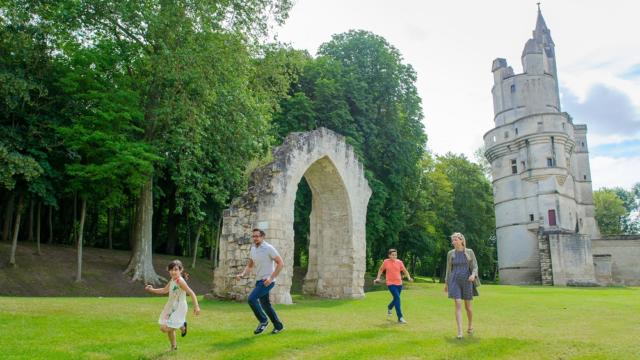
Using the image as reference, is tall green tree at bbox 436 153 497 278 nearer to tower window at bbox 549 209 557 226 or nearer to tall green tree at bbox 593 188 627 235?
tower window at bbox 549 209 557 226

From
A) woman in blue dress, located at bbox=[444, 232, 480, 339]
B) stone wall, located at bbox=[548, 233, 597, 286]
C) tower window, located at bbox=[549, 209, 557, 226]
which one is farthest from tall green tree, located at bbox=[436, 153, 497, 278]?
woman in blue dress, located at bbox=[444, 232, 480, 339]

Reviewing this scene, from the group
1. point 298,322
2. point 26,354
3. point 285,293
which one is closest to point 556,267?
point 285,293

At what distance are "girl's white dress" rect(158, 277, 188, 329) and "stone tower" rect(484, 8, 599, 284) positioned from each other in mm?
37915

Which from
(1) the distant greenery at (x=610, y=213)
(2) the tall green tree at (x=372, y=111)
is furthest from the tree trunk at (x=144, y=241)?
(1) the distant greenery at (x=610, y=213)

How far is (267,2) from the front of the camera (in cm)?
2394

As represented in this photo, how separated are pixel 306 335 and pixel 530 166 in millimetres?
38722

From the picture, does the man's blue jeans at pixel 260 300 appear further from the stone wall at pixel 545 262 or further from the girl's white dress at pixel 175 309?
the stone wall at pixel 545 262

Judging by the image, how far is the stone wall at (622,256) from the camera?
41.9 m

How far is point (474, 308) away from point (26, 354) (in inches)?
465

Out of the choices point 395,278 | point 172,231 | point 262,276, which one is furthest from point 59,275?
point 262,276

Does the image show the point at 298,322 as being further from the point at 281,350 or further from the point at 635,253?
the point at 635,253

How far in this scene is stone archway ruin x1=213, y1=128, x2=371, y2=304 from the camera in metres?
15.4

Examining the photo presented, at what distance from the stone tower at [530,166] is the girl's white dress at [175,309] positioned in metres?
37.9

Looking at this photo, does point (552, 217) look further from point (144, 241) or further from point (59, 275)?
point (59, 275)
